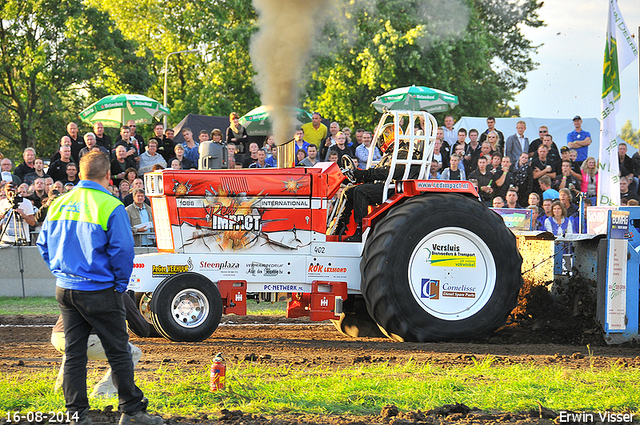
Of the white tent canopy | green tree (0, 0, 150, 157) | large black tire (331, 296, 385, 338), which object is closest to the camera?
large black tire (331, 296, 385, 338)

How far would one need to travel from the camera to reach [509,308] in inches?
300

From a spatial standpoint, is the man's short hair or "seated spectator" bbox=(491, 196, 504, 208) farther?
"seated spectator" bbox=(491, 196, 504, 208)

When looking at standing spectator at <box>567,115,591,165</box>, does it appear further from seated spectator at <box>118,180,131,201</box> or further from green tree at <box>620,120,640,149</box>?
seated spectator at <box>118,180,131,201</box>

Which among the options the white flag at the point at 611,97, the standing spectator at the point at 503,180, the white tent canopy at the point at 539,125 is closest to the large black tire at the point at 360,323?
the white flag at the point at 611,97

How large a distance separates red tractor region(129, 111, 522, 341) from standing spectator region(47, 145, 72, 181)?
585 centimetres

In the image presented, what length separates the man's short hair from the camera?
4.52 meters

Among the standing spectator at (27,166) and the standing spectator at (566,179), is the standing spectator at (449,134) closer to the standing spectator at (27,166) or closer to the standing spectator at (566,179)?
the standing spectator at (566,179)

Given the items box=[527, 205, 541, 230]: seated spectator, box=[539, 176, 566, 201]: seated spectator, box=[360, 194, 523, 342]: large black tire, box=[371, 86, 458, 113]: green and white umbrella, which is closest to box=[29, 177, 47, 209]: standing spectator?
box=[371, 86, 458, 113]: green and white umbrella

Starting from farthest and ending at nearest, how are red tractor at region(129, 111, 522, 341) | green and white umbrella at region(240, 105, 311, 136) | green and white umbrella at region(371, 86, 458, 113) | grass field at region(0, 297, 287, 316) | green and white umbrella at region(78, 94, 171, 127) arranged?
green and white umbrella at region(78, 94, 171, 127)
green and white umbrella at region(371, 86, 458, 113)
green and white umbrella at region(240, 105, 311, 136)
grass field at region(0, 297, 287, 316)
red tractor at region(129, 111, 522, 341)

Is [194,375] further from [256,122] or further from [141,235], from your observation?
[256,122]

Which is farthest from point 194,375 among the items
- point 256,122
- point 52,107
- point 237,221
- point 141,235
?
point 52,107

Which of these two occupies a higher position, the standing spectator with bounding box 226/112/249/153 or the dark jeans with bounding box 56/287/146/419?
the standing spectator with bounding box 226/112/249/153

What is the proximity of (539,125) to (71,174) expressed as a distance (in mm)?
14488

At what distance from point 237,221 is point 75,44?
21520mm
